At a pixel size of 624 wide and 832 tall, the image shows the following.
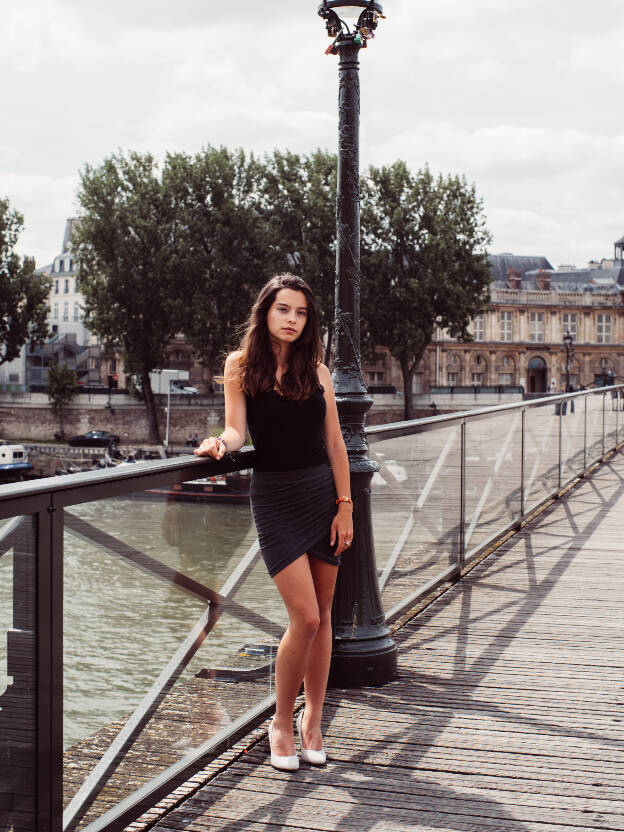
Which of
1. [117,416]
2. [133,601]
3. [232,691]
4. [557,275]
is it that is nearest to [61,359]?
[117,416]

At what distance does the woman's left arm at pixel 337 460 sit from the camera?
3674 mm

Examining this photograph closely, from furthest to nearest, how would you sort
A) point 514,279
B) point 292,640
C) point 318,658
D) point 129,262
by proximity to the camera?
point 514,279, point 129,262, point 318,658, point 292,640

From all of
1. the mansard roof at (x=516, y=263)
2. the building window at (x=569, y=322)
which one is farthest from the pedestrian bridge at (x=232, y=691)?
the mansard roof at (x=516, y=263)

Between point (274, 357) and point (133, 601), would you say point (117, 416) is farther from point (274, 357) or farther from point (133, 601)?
point (133, 601)

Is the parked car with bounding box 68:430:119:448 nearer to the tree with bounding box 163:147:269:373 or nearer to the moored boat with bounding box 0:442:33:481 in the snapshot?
the moored boat with bounding box 0:442:33:481

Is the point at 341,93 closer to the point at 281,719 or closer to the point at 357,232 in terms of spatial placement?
the point at 357,232

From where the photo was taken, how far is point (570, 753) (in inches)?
153

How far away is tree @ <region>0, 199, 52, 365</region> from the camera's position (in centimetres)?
5894

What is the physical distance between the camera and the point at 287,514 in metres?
3.58

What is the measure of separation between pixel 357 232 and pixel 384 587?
2.04 meters

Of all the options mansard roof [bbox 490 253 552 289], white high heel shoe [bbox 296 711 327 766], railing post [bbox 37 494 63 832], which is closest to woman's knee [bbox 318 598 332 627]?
white high heel shoe [bbox 296 711 327 766]

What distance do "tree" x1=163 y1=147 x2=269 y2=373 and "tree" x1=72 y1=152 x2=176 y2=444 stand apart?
0.81 metres

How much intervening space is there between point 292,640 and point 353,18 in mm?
3196

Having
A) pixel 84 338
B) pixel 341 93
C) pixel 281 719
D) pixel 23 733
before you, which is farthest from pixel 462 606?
pixel 84 338
